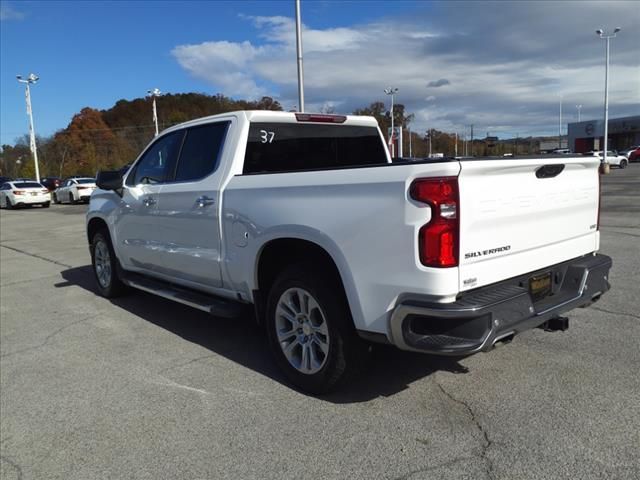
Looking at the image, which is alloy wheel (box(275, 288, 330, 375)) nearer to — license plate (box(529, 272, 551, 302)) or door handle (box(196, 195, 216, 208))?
door handle (box(196, 195, 216, 208))

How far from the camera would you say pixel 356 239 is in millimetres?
3207

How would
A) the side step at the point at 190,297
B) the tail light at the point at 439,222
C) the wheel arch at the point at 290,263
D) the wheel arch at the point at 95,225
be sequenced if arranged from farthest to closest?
1. the wheel arch at the point at 95,225
2. the side step at the point at 190,297
3. the wheel arch at the point at 290,263
4. the tail light at the point at 439,222

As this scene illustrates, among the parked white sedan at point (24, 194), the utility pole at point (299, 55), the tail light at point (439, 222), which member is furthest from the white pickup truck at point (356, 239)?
the parked white sedan at point (24, 194)

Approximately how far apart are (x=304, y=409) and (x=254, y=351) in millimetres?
1250

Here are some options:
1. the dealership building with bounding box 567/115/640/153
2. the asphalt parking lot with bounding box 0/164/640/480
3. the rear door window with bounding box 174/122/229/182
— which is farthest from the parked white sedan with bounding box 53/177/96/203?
the dealership building with bounding box 567/115/640/153

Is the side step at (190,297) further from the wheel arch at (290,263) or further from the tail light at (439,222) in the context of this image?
the tail light at (439,222)

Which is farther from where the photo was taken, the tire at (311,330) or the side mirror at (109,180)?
the side mirror at (109,180)

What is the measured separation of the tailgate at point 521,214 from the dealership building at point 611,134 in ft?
237

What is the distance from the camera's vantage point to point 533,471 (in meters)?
2.70

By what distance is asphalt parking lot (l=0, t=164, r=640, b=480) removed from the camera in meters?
2.89

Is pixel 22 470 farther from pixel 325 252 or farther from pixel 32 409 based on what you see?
pixel 325 252

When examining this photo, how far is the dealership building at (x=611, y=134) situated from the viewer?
6881 cm

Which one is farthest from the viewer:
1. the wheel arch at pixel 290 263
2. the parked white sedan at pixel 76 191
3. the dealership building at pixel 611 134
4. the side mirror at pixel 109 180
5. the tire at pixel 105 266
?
the dealership building at pixel 611 134

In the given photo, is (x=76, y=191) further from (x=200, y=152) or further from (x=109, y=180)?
(x=200, y=152)
